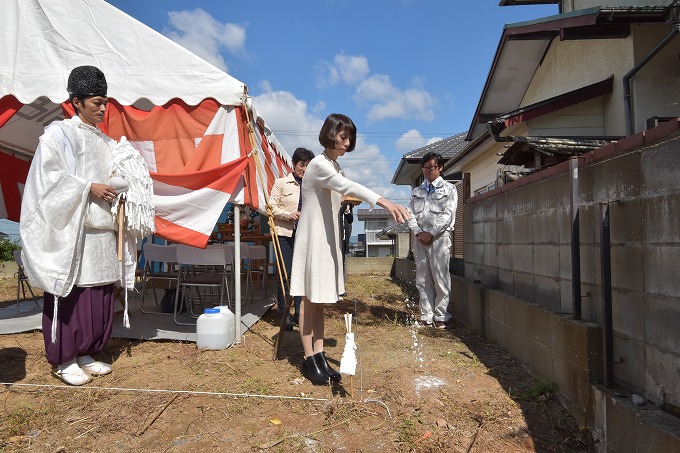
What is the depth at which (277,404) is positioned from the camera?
2.74 m

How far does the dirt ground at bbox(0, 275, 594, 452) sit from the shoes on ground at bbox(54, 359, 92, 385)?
2.7 inches

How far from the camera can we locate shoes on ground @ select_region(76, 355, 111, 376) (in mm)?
3273

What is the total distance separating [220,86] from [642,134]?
3.13 metres

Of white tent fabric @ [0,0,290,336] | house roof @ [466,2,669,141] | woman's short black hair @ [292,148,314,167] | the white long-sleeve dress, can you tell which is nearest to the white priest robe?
white tent fabric @ [0,0,290,336]

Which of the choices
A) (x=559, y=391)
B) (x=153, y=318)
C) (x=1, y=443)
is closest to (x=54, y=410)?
(x=1, y=443)

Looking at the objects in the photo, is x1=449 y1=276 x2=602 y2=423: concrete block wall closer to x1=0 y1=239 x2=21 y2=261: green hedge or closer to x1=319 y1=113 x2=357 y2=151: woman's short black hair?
x1=319 y1=113 x2=357 y2=151: woman's short black hair

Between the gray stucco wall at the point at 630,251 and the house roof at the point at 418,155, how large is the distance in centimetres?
879

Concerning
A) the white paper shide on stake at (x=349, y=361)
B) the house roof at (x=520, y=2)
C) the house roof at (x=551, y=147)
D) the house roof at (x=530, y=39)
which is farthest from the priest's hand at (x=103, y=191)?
the house roof at (x=520, y=2)

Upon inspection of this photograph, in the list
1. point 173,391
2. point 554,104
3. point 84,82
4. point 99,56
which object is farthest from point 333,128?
point 554,104

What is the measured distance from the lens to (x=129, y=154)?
11.3 ft

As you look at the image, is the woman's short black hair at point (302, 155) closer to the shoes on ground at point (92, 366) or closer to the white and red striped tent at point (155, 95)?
the white and red striped tent at point (155, 95)

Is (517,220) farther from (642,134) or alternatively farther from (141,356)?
(141,356)

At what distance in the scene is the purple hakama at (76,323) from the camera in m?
3.10

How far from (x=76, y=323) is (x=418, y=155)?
10.7m
